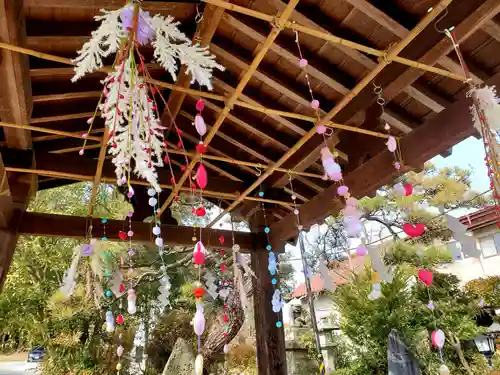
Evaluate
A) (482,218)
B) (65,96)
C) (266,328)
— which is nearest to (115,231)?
(65,96)

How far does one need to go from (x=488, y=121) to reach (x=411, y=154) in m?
0.66

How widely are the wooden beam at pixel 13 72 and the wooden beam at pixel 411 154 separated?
2.30 metres

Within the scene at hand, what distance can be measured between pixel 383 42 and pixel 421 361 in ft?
17.4

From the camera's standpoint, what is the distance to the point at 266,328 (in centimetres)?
368

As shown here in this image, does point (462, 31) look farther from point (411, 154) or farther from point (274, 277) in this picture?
point (274, 277)

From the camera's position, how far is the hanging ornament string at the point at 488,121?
5.94ft

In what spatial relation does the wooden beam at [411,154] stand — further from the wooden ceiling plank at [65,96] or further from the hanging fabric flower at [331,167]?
the wooden ceiling plank at [65,96]

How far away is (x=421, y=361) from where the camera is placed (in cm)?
573

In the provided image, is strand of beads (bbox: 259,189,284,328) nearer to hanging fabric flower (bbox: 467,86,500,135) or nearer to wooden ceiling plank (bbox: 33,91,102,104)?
wooden ceiling plank (bbox: 33,91,102,104)

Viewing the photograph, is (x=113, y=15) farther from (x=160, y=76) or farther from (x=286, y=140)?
(x=286, y=140)

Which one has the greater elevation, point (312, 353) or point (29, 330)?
point (29, 330)

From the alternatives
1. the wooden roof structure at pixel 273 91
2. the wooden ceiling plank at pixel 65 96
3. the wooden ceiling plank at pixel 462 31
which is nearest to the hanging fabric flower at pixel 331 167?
the wooden roof structure at pixel 273 91

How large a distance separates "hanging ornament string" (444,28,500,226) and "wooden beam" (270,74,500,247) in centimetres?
25

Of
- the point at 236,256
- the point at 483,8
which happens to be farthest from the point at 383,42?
the point at 236,256
